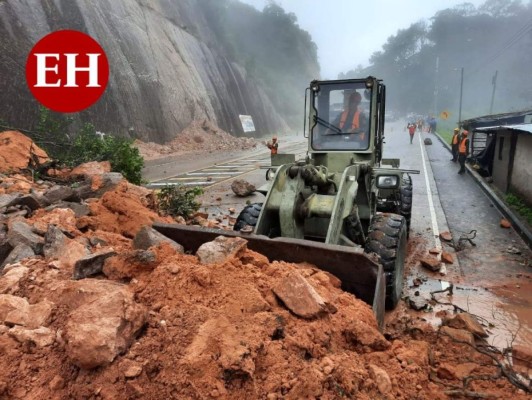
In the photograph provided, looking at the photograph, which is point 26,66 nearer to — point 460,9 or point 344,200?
point 344,200

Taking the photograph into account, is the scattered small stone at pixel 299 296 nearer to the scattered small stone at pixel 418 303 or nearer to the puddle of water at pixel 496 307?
the puddle of water at pixel 496 307

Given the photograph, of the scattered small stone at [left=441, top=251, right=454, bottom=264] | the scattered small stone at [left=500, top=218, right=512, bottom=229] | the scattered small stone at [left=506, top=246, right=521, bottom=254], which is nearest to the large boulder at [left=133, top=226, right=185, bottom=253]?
the scattered small stone at [left=441, top=251, right=454, bottom=264]

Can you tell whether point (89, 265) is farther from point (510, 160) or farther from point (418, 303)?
point (510, 160)

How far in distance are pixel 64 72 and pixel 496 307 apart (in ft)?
54.3

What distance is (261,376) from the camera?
278cm

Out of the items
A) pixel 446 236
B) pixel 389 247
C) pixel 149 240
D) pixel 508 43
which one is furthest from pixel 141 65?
pixel 508 43

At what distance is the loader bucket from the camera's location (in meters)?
3.91

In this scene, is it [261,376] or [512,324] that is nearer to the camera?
[261,376]

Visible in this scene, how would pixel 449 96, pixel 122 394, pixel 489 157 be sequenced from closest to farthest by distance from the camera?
pixel 122 394 → pixel 489 157 → pixel 449 96

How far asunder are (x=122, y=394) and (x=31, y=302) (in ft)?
4.49

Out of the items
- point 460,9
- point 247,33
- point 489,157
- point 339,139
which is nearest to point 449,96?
point 460,9

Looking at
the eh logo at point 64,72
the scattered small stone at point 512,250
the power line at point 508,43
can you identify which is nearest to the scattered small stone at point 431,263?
the scattered small stone at point 512,250

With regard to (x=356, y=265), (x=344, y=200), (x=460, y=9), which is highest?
(x=460, y=9)

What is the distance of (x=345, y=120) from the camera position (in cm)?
664
